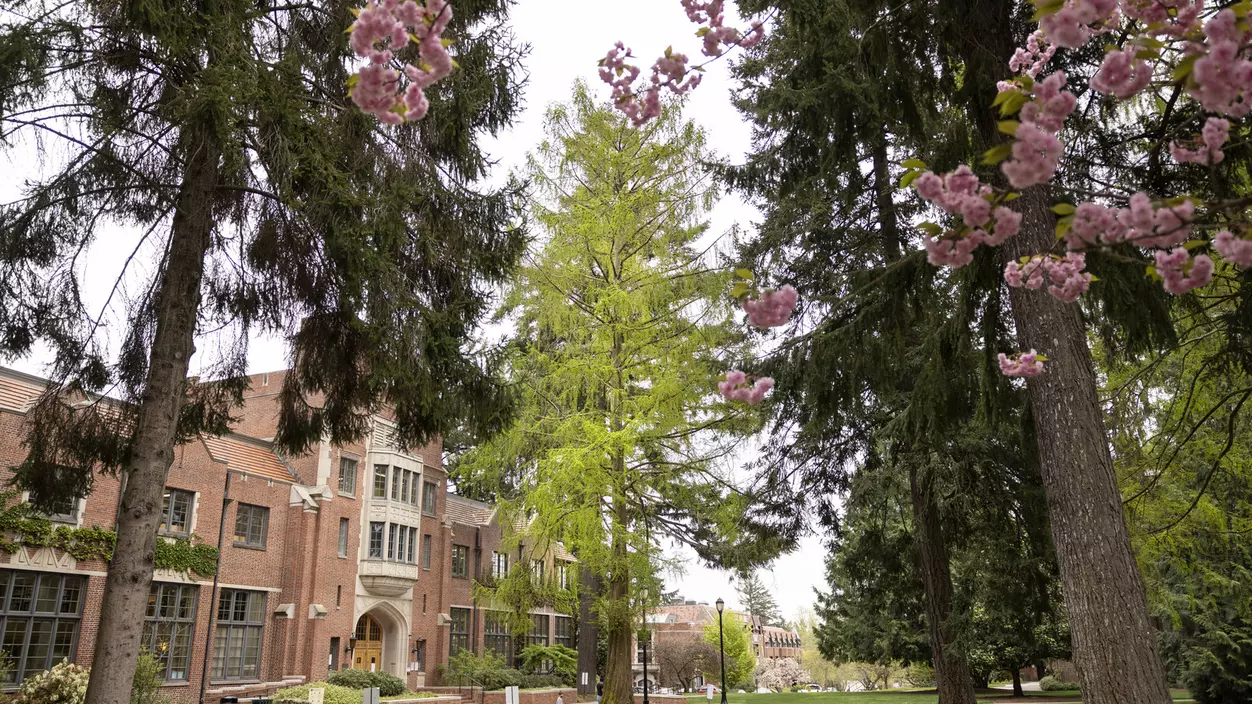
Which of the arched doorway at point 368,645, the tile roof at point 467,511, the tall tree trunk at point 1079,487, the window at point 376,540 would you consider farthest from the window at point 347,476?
the tall tree trunk at point 1079,487

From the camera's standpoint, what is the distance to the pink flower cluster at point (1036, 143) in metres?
2.48

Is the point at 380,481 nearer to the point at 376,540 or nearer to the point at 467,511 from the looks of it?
the point at 376,540

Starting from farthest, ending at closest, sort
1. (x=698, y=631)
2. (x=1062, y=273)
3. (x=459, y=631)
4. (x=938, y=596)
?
1. (x=698, y=631)
2. (x=459, y=631)
3. (x=938, y=596)
4. (x=1062, y=273)

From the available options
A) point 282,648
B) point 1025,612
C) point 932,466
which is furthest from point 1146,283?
point 282,648

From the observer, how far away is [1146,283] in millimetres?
5820

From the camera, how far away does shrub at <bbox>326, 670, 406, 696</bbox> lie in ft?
77.8

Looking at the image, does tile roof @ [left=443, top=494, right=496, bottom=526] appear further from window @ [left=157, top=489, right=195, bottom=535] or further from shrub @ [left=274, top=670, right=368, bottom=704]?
window @ [left=157, top=489, right=195, bottom=535]

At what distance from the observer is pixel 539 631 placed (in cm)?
3975

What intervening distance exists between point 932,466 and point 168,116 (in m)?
9.97

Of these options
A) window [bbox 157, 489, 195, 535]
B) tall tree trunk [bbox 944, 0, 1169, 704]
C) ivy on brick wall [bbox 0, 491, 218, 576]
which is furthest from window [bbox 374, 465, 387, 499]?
tall tree trunk [bbox 944, 0, 1169, 704]

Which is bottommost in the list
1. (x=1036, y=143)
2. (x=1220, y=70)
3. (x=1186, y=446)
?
(x=1036, y=143)

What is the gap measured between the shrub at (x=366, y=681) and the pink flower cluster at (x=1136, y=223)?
23.9 meters

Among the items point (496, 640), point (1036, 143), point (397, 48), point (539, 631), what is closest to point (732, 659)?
point (539, 631)

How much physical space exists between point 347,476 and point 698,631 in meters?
44.8
